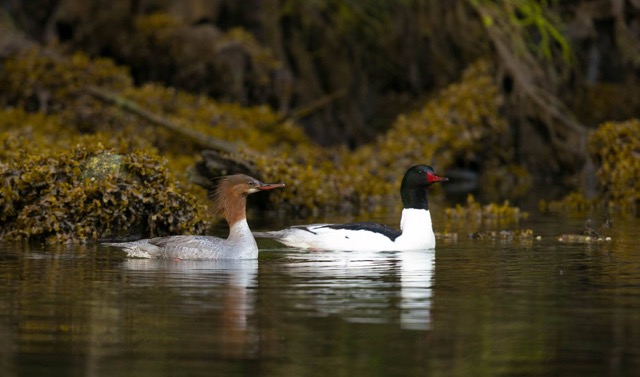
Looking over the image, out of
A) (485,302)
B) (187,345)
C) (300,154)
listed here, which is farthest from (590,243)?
(300,154)

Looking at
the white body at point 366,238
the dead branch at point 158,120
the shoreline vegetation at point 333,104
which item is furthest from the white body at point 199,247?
the dead branch at point 158,120

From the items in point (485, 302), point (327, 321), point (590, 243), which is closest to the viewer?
point (327, 321)

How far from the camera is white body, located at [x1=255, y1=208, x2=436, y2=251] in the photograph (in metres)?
17.2

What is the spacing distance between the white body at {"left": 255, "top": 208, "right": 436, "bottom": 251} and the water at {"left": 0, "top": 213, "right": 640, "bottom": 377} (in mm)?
380

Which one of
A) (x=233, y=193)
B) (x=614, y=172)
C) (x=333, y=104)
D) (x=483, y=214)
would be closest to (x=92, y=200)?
(x=233, y=193)

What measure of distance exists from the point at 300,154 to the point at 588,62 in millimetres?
12645

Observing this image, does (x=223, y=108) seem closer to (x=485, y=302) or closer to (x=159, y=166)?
(x=159, y=166)

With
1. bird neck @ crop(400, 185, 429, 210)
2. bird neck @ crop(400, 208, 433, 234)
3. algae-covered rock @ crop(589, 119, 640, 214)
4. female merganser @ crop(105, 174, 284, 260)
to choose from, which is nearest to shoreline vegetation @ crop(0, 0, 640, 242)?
algae-covered rock @ crop(589, 119, 640, 214)

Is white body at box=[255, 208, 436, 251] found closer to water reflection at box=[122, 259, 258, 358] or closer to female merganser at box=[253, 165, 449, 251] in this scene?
female merganser at box=[253, 165, 449, 251]

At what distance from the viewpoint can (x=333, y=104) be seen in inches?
1502

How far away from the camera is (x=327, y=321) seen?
37.3 feet

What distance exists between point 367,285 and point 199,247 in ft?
8.46

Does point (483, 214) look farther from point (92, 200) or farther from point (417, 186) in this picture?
point (92, 200)

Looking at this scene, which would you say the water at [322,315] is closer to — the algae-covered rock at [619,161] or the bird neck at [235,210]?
the bird neck at [235,210]
